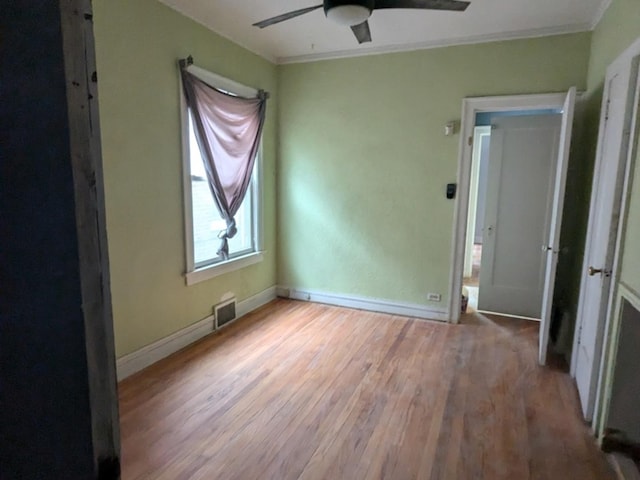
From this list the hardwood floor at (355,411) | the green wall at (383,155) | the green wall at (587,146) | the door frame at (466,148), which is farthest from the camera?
the green wall at (383,155)

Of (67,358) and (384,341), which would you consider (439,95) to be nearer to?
(384,341)

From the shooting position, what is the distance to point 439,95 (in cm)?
367

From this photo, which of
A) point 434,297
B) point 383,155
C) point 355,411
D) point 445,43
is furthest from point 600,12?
point 355,411

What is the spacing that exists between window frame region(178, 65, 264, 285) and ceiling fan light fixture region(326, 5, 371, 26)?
4.43ft

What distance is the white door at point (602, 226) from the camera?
2096 mm

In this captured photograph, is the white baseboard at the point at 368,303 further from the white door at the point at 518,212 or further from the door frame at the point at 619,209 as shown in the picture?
the door frame at the point at 619,209

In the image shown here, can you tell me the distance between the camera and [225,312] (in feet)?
12.2

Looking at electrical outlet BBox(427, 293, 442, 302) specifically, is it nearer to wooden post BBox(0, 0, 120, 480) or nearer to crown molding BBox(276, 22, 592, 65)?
crown molding BBox(276, 22, 592, 65)

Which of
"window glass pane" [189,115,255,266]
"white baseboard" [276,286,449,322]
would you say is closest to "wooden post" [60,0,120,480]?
"window glass pane" [189,115,255,266]

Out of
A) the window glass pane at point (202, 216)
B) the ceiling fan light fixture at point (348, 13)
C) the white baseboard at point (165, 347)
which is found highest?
the ceiling fan light fixture at point (348, 13)

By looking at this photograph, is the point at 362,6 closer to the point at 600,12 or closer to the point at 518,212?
the point at 600,12

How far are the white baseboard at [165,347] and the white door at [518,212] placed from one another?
270 centimetres

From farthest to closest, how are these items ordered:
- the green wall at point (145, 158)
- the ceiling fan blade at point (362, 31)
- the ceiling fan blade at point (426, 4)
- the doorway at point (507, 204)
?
1. the doorway at point (507, 204)
2. the ceiling fan blade at point (362, 31)
3. the green wall at point (145, 158)
4. the ceiling fan blade at point (426, 4)

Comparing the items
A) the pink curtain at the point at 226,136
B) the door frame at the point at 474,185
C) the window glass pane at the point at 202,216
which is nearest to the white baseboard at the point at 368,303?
the window glass pane at the point at 202,216
